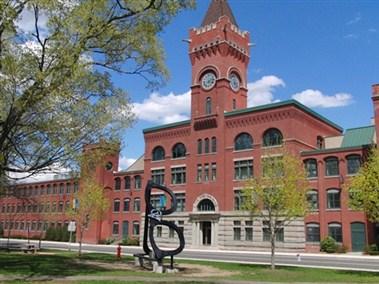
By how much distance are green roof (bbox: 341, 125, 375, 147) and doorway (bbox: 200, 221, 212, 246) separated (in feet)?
58.2

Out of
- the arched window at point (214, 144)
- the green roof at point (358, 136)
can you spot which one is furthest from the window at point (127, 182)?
the green roof at point (358, 136)

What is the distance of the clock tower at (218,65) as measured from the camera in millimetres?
55438

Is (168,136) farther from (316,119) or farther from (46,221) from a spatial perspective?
(46,221)

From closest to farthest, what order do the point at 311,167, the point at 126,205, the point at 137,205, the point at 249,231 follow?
the point at 311,167 < the point at 249,231 < the point at 137,205 < the point at 126,205

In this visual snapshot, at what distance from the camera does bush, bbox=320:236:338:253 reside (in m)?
41.9

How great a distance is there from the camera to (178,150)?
57.5 meters

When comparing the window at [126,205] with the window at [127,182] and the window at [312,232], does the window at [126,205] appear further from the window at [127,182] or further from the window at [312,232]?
the window at [312,232]

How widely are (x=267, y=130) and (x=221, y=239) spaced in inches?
515

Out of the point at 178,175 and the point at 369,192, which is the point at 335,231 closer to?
the point at 178,175

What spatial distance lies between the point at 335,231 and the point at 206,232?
15039 mm

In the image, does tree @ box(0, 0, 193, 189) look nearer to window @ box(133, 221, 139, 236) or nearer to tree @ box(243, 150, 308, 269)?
tree @ box(243, 150, 308, 269)

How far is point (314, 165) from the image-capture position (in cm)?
4644

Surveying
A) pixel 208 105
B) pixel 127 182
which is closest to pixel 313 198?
pixel 208 105

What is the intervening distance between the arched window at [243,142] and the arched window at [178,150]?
7.79 meters
